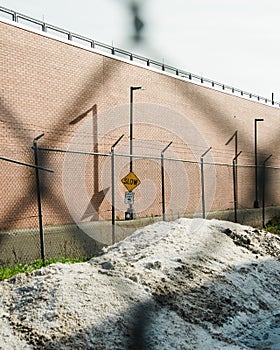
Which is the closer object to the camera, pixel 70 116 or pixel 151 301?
pixel 151 301

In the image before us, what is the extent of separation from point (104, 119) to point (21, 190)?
331cm

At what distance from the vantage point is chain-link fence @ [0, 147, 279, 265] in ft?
29.4

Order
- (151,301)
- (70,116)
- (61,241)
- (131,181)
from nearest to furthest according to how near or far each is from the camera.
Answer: (151,301), (61,241), (131,181), (70,116)

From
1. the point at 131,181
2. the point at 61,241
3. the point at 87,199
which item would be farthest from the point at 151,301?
the point at 87,199

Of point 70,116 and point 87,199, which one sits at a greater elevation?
point 70,116

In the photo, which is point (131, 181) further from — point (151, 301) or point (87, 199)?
point (151, 301)

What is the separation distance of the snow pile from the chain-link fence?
2.37m

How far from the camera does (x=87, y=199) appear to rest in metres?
12.1

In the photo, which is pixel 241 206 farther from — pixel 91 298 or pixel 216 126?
pixel 216 126

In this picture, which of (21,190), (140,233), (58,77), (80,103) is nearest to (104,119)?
(80,103)

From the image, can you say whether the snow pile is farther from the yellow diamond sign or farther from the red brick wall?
the yellow diamond sign

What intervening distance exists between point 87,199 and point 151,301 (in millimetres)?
7900

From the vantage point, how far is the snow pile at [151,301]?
3.77 metres

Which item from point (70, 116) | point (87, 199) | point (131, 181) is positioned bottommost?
point (87, 199)
